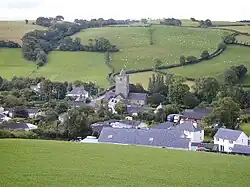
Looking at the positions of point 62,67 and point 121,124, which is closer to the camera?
point 121,124

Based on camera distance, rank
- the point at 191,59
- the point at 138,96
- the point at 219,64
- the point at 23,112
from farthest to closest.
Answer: the point at 191,59, the point at 219,64, the point at 138,96, the point at 23,112

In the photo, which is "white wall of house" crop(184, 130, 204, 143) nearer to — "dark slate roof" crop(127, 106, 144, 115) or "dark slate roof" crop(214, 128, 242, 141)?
"dark slate roof" crop(214, 128, 242, 141)

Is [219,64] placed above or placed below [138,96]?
above

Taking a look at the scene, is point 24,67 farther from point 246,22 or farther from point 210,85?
point 246,22

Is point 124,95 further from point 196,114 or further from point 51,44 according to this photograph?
point 51,44

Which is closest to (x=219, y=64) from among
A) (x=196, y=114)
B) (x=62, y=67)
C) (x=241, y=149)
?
(x=62, y=67)

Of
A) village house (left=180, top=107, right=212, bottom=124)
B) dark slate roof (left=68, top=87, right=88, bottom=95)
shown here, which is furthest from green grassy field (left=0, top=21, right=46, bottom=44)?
village house (left=180, top=107, right=212, bottom=124)

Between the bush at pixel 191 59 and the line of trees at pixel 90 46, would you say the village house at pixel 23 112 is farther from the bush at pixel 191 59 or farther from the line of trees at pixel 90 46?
the line of trees at pixel 90 46
